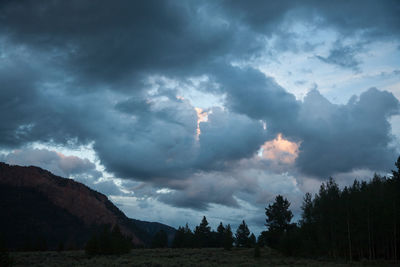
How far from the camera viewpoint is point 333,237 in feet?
185

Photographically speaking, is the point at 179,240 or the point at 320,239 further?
the point at 179,240

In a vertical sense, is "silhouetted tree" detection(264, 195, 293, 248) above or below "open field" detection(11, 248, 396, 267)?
above

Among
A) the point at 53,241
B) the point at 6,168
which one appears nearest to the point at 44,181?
the point at 6,168

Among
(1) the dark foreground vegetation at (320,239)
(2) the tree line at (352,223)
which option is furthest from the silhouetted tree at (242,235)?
(2) the tree line at (352,223)

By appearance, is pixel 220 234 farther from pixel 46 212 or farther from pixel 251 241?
pixel 46 212

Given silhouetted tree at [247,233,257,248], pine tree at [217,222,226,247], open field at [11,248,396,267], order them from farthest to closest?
1. pine tree at [217,222,226,247]
2. silhouetted tree at [247,233,257,248]
3. open field at [11,248,396,267]

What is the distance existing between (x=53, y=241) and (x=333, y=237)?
123 metres

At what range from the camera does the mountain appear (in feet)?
454

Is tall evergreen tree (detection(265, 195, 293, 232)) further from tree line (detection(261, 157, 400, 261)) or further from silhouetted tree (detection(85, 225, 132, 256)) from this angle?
silhouetted tree (detection(85, 225, 132, 256))

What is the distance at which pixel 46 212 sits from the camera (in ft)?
536

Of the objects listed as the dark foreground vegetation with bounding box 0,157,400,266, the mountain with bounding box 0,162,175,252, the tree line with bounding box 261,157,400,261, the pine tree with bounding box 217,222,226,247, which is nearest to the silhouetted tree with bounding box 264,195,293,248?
the dark foreground vegetation with bounding box 0,157,400,266

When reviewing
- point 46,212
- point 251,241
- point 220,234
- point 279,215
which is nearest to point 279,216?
point 279,215

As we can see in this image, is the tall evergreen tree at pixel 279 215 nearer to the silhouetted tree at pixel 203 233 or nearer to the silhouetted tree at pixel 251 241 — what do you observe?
the silhouetted tree at pixel 251 241

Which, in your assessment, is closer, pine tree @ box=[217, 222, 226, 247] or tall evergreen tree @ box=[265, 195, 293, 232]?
tall evergreen tree @ box=[265, 195, 293, 232]
